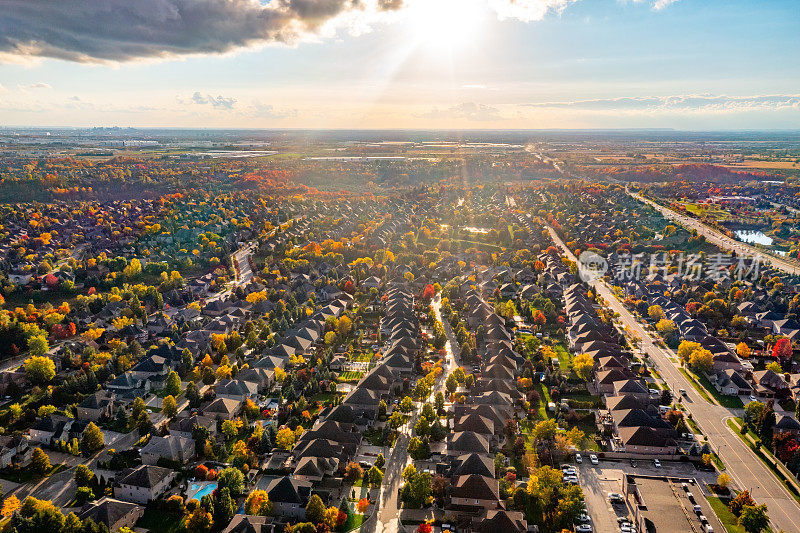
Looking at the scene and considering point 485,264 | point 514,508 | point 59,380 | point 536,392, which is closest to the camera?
point 514,508

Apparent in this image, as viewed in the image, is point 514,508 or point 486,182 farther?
point 486,182

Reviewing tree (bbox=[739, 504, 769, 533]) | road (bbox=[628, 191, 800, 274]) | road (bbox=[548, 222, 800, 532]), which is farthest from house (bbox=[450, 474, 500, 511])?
road (bbox=[628, 191, 800, 274])

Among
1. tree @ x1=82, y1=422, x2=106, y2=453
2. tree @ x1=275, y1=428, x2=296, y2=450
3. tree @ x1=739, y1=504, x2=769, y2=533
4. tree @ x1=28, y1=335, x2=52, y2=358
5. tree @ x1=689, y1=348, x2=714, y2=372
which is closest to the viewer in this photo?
tree @ x1=739, y1=504, x2=769, y2=533

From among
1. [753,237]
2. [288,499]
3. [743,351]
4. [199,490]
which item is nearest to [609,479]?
[288,499]

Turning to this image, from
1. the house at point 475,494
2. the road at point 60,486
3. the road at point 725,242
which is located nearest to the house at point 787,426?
the house at point 475,494

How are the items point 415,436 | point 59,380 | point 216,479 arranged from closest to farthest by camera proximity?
point 216,479, point 415,436, point 59,380

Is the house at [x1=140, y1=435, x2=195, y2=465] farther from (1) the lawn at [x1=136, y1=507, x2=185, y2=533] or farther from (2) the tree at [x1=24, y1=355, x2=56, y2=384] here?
(2) the tree at [x1=24, y1=355, x2=56, y2=384]

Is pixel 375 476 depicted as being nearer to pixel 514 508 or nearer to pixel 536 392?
pixel 514 508

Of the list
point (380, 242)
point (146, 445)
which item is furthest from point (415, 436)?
point (380, 242)
